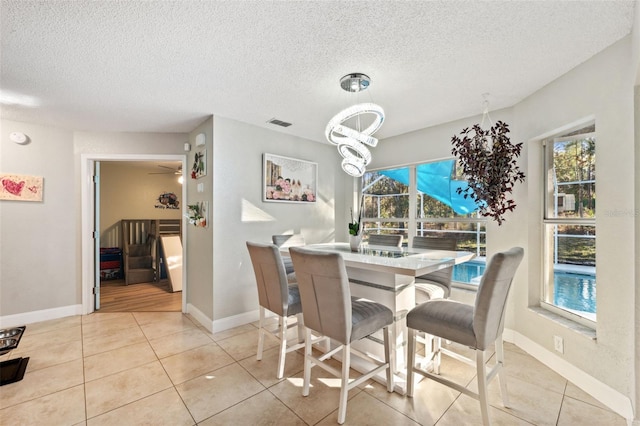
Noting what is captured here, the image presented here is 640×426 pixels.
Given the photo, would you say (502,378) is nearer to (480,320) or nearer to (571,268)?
(480,320)

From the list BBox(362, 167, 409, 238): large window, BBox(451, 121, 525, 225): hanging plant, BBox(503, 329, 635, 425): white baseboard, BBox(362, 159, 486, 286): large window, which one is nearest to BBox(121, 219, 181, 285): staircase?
BBox(362, 167, 409, 238): large window

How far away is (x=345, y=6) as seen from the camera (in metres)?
1.53

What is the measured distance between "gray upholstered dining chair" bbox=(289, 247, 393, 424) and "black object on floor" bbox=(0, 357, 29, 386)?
2.24 m

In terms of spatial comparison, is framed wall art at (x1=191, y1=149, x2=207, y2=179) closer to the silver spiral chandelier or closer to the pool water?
the silver spiral chandelier

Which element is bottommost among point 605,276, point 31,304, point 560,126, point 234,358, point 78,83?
point 234,358

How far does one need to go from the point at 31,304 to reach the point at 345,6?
4.62 metres

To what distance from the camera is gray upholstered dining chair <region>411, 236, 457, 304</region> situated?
253cm

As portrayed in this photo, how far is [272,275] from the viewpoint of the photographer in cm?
223

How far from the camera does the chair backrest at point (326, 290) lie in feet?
5.56

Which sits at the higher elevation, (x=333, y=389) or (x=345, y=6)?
(x=345, y=6)

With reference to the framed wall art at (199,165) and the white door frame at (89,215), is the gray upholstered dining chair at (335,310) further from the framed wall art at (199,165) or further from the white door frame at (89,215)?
the white door frame at (89,215)

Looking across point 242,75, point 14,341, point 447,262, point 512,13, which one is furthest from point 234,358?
point 512,13

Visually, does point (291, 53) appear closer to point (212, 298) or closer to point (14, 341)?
point (212, 298)

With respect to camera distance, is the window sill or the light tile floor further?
the window sill
